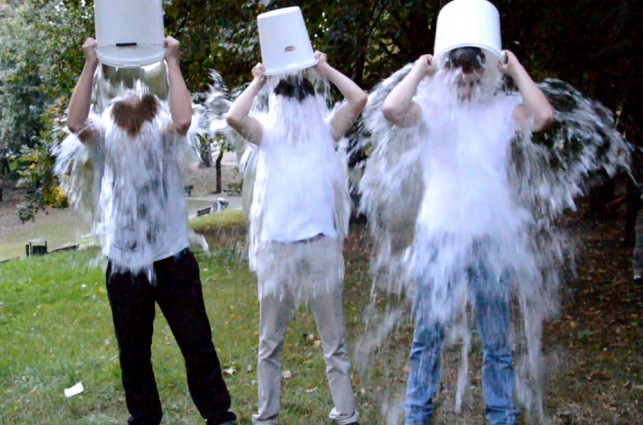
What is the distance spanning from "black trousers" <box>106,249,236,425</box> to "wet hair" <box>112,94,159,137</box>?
0.63 metres

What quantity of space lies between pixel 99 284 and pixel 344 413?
606 cm

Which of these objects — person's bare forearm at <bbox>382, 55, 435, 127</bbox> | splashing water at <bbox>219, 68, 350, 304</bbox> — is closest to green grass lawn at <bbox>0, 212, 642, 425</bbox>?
splashing water at <bbox>219, 68, 350, 304</bbox>

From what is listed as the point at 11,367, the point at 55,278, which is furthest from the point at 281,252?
the point at 55,278

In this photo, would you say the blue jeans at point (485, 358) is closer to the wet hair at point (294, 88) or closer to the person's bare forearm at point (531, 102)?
the person's bare forearm at point (531, 102)

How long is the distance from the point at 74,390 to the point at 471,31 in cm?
338

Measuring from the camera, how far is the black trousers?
3.61m

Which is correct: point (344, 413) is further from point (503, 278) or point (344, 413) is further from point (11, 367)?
point (11, 367)

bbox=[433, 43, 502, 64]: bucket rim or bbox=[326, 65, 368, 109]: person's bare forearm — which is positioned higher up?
bbox=[433, 43, 502, 64]: bucket rim

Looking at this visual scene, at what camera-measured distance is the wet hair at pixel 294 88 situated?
376 centimetres

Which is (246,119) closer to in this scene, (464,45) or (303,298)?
(303,298)

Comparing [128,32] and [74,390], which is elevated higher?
[128,32]

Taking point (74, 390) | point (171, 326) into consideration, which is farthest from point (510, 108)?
point (74, 390)

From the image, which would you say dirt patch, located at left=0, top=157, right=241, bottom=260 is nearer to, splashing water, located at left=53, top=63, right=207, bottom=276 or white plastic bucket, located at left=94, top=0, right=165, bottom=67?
splashing water, located at left=53, top=63, right=207, bottom=276

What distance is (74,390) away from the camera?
5016 mm
